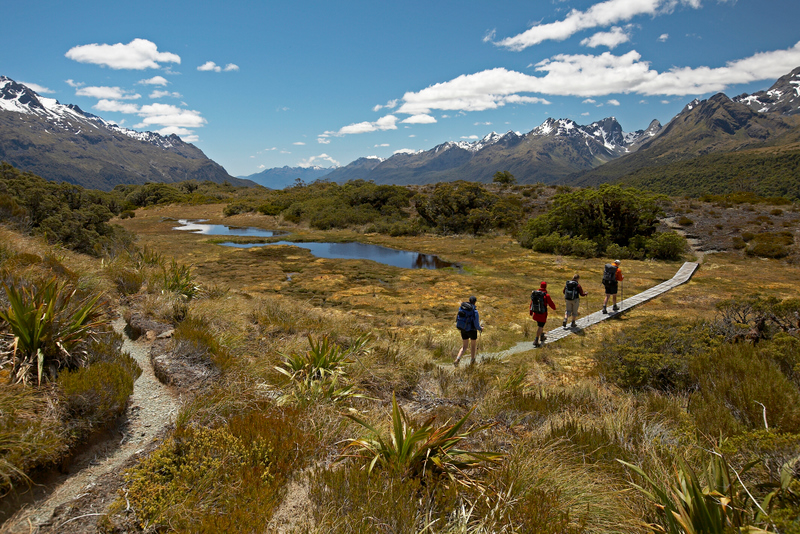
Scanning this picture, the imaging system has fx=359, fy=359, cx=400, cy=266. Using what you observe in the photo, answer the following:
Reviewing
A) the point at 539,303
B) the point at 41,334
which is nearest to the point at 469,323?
the point at 539,303

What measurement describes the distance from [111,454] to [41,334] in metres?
1.67

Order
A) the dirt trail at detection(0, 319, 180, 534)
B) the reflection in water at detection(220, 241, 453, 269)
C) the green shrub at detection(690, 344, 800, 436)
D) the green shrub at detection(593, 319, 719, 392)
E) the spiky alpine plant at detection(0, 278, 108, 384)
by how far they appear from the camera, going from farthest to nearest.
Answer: the reflection in water at detection(220, 241, 453, 269)
the green shrub at detection(593, 319, 719, 392)
the green shrub at detection(690, 344, 800, 436)
the spiky alpine plant at detection(0, 278, 108, 384)
the dirt trail at detection(0, 319, 180, 534)

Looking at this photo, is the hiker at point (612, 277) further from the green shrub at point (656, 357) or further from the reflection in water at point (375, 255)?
the reflection in water at point (375, 255)

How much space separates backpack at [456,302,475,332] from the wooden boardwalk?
0.94 meters

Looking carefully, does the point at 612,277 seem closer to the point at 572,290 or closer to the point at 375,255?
the point at 572,290

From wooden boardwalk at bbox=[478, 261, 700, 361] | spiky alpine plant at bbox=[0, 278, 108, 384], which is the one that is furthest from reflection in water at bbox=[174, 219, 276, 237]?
spiky alpine plant at bbox=[0, 278, 108, 384]

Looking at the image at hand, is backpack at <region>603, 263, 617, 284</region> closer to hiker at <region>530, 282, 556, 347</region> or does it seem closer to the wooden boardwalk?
the wooden boardwalk

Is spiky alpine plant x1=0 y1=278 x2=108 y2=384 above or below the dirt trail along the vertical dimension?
above

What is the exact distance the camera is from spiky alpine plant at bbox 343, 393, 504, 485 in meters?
2.99

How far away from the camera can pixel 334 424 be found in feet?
12.6

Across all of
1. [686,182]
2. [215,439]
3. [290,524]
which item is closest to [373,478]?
[290,524]

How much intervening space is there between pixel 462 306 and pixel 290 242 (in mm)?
26522

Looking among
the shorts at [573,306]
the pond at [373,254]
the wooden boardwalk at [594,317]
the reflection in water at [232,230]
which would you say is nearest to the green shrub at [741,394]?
the wooden boardwalk at [594,317]

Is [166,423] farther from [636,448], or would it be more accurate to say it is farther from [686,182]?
[686,182]
